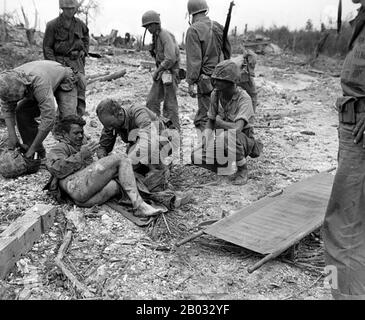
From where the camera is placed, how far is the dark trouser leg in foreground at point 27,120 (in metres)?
5.36

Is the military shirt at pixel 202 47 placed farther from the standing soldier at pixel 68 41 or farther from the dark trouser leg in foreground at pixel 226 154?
the standing soldier at pixel 68 41

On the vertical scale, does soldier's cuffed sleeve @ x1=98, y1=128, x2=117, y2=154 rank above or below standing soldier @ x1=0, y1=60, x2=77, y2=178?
below

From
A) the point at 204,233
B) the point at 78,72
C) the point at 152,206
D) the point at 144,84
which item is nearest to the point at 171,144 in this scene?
the point at 152,206

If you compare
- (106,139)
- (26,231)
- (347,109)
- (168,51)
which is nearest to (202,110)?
(168,51)

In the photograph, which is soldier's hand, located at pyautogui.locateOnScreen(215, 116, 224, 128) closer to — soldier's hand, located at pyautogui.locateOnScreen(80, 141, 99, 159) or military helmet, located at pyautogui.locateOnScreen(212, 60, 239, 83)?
military helmet, located at pyautogui.locateOnScreen(212, 60, 239, 83)

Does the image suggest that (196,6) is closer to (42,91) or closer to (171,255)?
(42,91)

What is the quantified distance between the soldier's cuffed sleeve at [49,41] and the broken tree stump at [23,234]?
3068mm

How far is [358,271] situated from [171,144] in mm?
2644

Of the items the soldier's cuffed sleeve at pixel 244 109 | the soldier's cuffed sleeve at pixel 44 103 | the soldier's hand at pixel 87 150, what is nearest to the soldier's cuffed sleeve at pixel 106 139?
the soldier's hand at pixel 87 150

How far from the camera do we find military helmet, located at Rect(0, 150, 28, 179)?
16.6ft

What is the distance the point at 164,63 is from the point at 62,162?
9.09ft

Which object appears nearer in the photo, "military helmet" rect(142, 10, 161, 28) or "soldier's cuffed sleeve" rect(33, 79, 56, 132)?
"soldier's cuffed sleeve" rect(33, 79, 56, 132)

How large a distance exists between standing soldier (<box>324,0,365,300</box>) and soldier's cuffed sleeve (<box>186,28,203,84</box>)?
3.42 metres

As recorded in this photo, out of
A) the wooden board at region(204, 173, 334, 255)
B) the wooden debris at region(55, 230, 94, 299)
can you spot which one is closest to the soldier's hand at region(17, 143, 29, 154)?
the wooden debris at region(55, 230, 94, 299)
